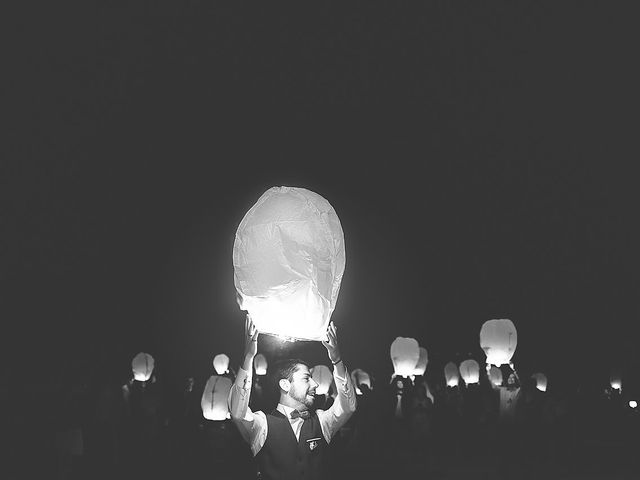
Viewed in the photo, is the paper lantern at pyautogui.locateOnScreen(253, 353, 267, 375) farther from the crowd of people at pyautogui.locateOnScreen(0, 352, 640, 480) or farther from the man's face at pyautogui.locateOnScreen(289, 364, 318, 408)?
the man's face at pyautogui.locateOnScreen(289, 364, 318, 408)

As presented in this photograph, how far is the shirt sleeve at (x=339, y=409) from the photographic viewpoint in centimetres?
359

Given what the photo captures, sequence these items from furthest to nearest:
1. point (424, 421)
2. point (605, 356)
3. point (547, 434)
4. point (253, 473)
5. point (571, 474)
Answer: point (605, 356) < point (424, 421) < point (547, 434) < point (571, 474) < point (253, 473)

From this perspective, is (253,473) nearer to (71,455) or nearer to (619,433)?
(71,455)

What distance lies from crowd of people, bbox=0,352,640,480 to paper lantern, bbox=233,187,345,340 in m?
2.54

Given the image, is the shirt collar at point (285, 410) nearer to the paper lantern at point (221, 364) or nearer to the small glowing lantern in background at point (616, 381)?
the paper lantern at point (221, 364)

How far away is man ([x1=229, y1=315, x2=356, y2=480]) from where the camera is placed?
3354mm

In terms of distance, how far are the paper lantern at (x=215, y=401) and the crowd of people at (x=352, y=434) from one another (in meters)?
0.13

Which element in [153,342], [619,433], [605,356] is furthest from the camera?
[153,342]

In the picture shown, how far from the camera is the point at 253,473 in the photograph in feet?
11.7

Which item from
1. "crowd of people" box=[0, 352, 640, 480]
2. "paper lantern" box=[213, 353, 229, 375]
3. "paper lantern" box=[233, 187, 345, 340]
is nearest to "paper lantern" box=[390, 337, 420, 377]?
"crowd of people" box=[0, 352, 640, 480]

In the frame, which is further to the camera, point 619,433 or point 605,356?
point 605,356

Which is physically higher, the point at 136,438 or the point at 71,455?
the point at 136,438

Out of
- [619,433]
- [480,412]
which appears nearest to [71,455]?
[480,412]

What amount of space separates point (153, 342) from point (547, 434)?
2386cm
